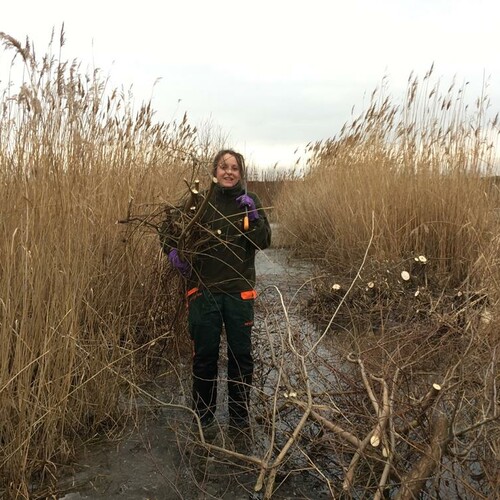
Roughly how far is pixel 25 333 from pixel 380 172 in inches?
173

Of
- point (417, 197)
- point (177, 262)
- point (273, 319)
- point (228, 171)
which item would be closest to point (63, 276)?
point (177, 262)

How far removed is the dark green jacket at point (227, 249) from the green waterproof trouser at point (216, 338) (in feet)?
0.22

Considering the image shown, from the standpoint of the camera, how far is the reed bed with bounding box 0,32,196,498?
1898mm

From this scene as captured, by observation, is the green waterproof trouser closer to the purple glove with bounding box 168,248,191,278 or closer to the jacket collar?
the purple glove with bounding box 168,248,191,278

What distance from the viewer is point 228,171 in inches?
104

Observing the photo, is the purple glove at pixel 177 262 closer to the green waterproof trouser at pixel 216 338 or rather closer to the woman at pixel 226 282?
the woman at pixel 226 282

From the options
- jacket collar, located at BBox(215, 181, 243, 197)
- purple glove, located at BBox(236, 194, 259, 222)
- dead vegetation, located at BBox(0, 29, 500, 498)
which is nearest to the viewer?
dead vegetation, located at BBox(0, 29, 500, 498)

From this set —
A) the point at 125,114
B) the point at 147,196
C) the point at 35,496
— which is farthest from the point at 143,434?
the point at 125,114

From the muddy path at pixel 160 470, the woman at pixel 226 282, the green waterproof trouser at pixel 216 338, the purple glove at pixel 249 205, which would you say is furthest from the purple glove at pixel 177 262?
the muddy path at pixel 160 470

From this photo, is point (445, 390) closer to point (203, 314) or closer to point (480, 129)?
point (203, 314)

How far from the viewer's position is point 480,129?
15.9ft

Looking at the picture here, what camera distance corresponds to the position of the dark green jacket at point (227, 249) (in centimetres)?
256

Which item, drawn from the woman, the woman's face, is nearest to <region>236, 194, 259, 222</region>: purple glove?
the woman

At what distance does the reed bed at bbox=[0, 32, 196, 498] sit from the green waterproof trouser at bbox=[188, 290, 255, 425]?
393 millimetres
